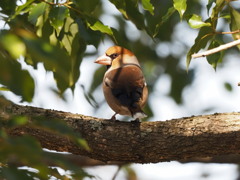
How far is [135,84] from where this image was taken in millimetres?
5191

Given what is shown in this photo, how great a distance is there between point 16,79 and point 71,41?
79.8 inches

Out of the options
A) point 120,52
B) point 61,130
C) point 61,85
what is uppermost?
point 61,130

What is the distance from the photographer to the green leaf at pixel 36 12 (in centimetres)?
347

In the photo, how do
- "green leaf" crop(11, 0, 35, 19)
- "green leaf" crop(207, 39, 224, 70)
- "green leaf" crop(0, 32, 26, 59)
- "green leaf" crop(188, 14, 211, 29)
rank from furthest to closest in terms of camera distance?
"green leaf" crop(207, 39, 224, 70) < "green leaf" crop(188, 14, 211, 29) < "green leaf" crop(11, 0, 35, 19) < "green leaf" crop(0, 32, 26, 59)

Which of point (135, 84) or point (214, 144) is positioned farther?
point (135, 84)

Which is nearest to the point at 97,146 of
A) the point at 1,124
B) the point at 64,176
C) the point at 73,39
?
the point at 73,39

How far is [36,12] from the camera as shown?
→ 11.4 ft

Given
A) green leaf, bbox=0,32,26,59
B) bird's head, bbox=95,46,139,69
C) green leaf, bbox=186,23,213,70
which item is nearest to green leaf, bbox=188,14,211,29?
green leaf, bbox=186,23,213,70

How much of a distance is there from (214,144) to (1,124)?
6.71 feet

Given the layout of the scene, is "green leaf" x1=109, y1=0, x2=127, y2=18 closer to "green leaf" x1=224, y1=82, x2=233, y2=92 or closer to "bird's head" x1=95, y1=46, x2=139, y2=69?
"bird's head" x1=95, y1=46, x2=139, y2=69

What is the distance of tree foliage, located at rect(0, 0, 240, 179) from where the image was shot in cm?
189

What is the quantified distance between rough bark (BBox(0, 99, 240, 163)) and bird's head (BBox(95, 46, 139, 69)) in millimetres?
2046

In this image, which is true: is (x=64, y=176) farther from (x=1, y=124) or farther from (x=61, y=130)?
(x=61, y=130)

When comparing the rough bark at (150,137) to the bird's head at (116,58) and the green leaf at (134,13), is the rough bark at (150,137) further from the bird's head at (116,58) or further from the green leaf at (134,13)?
the bird's head at (116,58)
